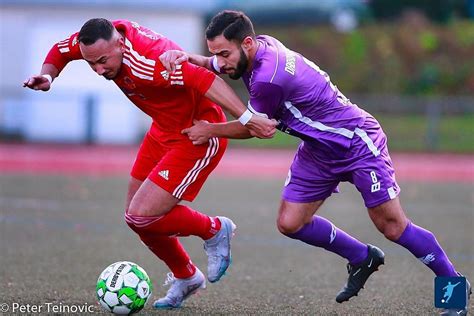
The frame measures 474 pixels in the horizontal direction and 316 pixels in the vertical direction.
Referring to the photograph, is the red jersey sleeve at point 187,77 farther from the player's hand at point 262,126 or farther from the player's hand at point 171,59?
the player's hand at point 262,126

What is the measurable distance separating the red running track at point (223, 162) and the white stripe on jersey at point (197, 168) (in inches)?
439

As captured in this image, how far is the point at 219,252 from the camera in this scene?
6.46 metres

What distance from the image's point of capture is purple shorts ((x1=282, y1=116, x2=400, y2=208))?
601 centimetres

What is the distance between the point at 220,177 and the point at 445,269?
37.0ft

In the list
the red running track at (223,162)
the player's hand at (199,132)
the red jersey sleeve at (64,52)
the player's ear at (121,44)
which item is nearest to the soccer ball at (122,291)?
the player's hand at (199,132)

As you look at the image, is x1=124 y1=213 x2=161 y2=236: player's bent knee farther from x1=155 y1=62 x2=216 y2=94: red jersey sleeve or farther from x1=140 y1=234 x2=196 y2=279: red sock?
x1=155 y1=62 x2=216 y2=94: red jersey sleeve

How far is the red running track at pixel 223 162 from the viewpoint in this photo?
18.1 metres

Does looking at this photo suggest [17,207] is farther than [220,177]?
No

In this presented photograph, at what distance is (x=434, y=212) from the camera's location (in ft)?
40.8

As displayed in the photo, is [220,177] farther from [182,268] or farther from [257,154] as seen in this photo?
[182,268]

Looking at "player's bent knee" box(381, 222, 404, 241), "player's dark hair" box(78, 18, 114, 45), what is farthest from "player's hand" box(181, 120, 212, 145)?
"player's bent knee" box(381, 222, 404, 241)

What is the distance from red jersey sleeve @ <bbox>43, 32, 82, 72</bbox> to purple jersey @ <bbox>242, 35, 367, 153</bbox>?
1245mm

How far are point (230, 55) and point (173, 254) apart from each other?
60.2 inches

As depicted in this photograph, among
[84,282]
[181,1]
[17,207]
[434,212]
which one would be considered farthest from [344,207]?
[181,1]
